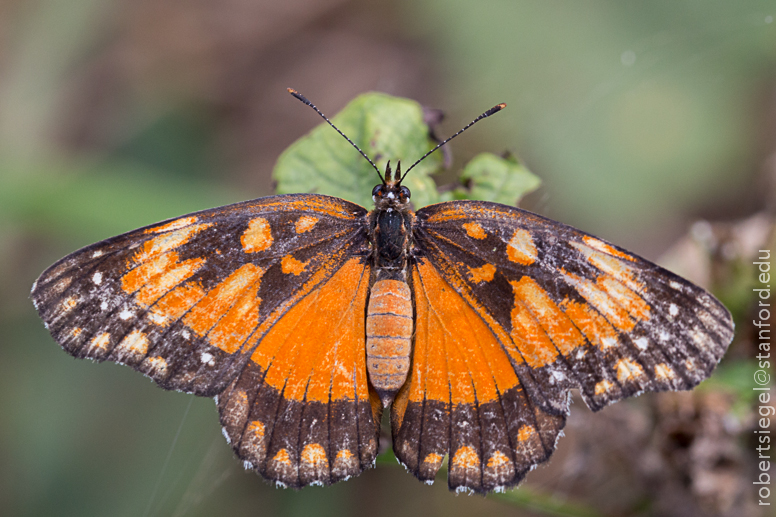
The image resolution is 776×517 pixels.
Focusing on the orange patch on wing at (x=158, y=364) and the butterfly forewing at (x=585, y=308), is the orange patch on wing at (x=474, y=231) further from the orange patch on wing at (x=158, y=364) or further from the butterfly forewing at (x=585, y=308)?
the orange patch on wing at (x=158, y=364)

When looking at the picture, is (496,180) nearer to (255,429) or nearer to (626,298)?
(626,298)

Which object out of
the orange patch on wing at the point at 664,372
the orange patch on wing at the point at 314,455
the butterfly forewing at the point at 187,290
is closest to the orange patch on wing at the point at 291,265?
the butterfly forewing at the point at 187,290

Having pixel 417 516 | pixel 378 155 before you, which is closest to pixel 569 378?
pixel 378 155

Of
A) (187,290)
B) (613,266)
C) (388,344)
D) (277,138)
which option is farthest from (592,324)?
(277,138)

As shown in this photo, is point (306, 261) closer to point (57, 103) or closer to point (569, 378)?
point (569, 378)

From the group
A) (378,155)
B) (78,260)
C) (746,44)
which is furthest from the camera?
(746,44)

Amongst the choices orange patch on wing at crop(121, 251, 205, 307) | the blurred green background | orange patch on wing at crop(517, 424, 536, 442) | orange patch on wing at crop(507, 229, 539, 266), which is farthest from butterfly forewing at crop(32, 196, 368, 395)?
the blurred green background
